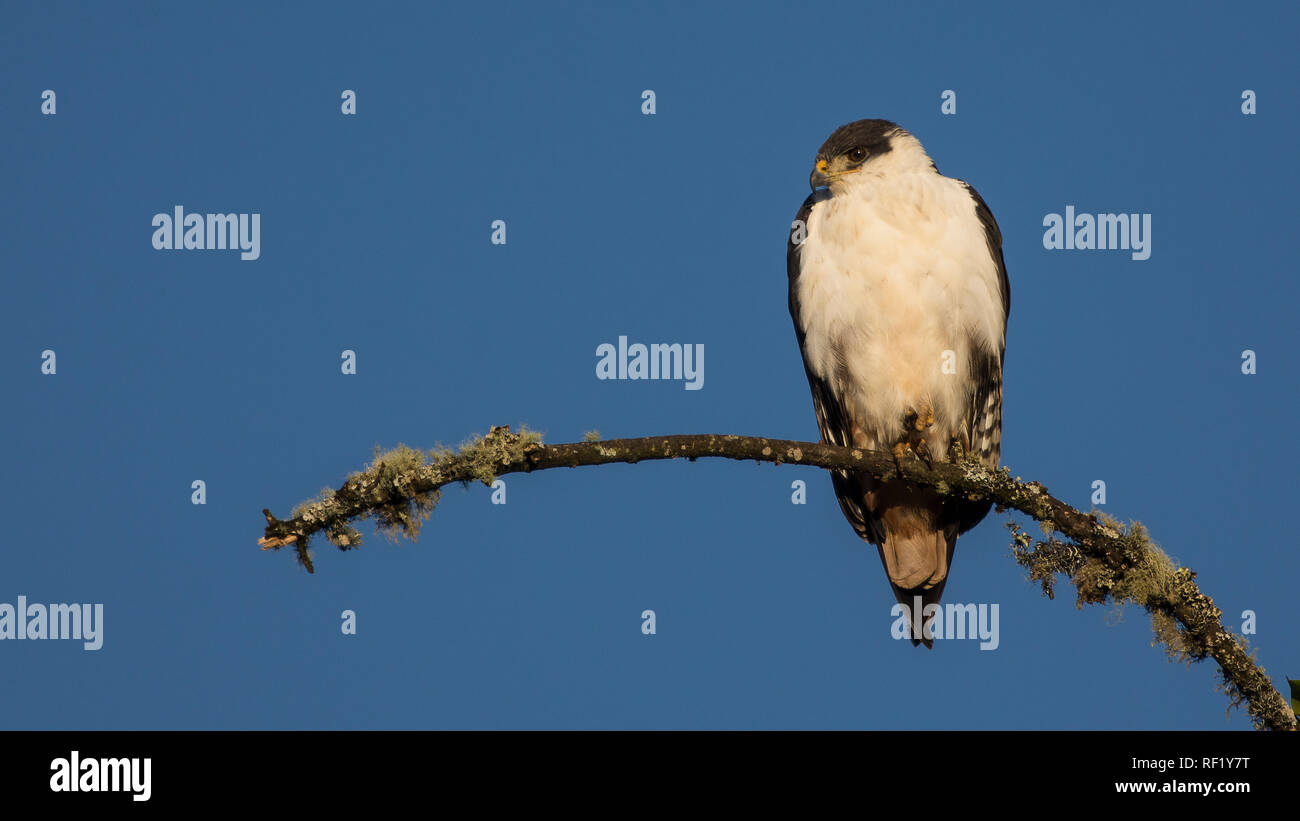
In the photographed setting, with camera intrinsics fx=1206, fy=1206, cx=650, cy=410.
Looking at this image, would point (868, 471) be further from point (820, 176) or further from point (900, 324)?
point (820, 176)

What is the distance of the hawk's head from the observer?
313 inches

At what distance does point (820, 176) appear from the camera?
799 centimetres

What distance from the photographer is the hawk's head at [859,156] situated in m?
7.95

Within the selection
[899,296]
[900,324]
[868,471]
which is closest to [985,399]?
[900,324]

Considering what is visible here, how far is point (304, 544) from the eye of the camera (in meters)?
4.54

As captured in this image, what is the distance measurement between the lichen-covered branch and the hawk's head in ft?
8.65

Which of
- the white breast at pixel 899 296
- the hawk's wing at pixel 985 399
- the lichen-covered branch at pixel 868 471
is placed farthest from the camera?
the hawk's wing at pixel 985 399

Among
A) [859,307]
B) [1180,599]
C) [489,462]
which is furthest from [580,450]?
[859,307]

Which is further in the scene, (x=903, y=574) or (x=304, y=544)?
(x=903, y=574)

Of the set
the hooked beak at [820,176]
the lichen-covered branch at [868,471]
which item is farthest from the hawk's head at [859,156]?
the lichen-covered branch at [868,471]

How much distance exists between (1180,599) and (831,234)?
11.3 ft

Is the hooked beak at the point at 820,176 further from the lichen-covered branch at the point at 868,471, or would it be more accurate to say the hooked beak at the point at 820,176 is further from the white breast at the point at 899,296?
the lichen-covered branch at the point at 868,471

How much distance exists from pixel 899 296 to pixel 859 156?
1.11 m

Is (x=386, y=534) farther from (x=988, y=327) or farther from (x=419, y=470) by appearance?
(x=988, y=327)
